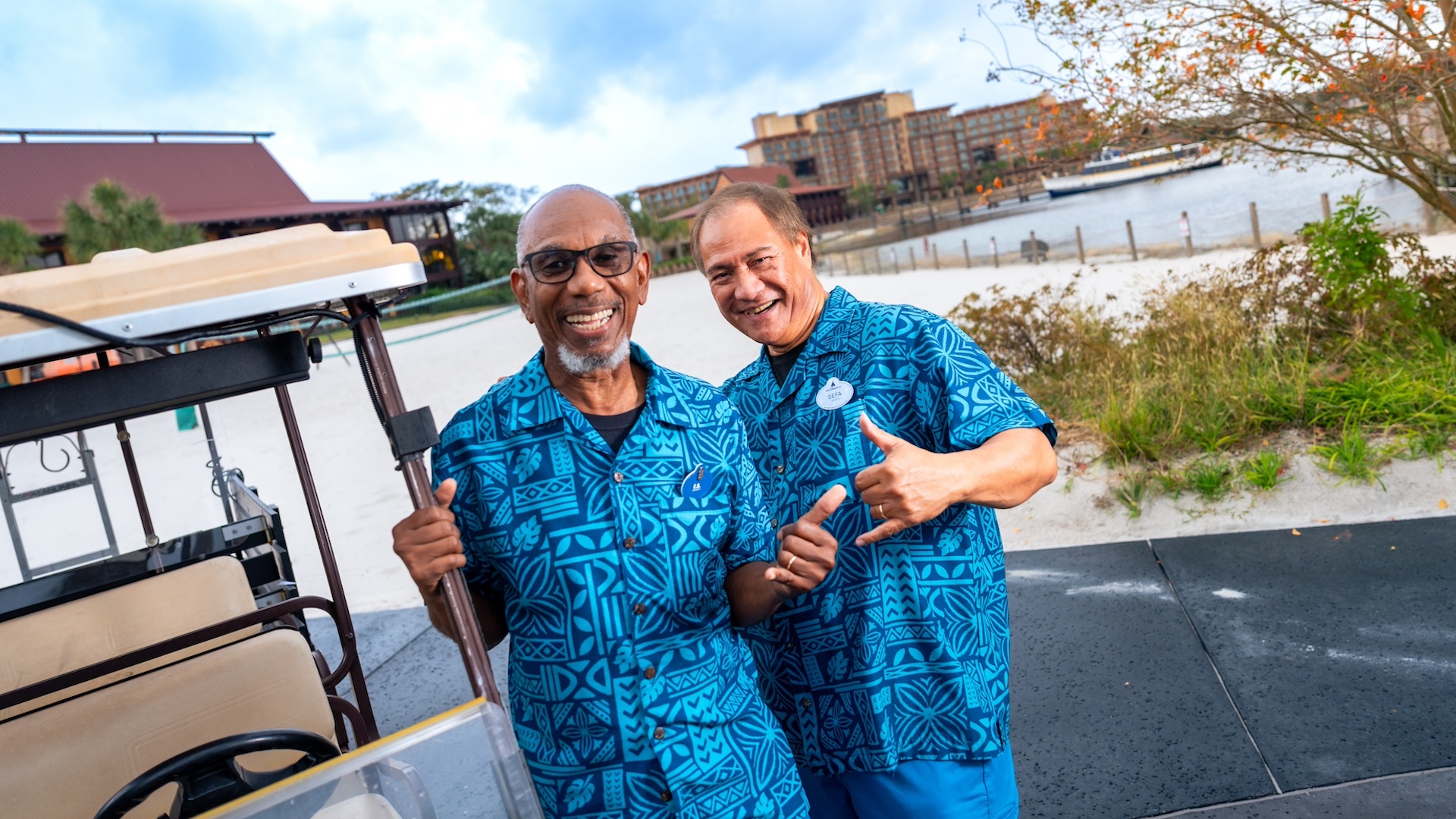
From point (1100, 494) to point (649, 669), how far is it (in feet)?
16.2

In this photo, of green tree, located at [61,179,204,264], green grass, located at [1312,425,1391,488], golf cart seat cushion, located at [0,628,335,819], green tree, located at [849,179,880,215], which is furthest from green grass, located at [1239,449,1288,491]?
green tree, located at [849,179,880,215]

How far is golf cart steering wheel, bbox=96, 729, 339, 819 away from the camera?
1.91 m

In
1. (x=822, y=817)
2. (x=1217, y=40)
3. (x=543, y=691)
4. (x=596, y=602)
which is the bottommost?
(x=822, y=817)

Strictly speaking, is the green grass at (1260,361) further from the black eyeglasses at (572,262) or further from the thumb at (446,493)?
the thumb at (446,493)

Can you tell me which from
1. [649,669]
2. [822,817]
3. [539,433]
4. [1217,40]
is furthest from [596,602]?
[1217,40]

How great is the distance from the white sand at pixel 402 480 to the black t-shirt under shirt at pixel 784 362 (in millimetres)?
3560

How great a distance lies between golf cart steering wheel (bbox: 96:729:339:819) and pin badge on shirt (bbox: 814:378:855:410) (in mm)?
1337

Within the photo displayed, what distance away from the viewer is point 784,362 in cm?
251

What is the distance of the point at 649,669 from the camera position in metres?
1.90

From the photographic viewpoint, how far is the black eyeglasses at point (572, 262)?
6.79 feet

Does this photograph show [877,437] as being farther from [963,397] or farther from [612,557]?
[612,557]

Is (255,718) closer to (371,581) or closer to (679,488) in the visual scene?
(679,488)

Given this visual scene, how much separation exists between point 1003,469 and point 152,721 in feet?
8.29

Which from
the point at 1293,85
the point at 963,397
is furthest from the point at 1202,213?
the point at 963,397
